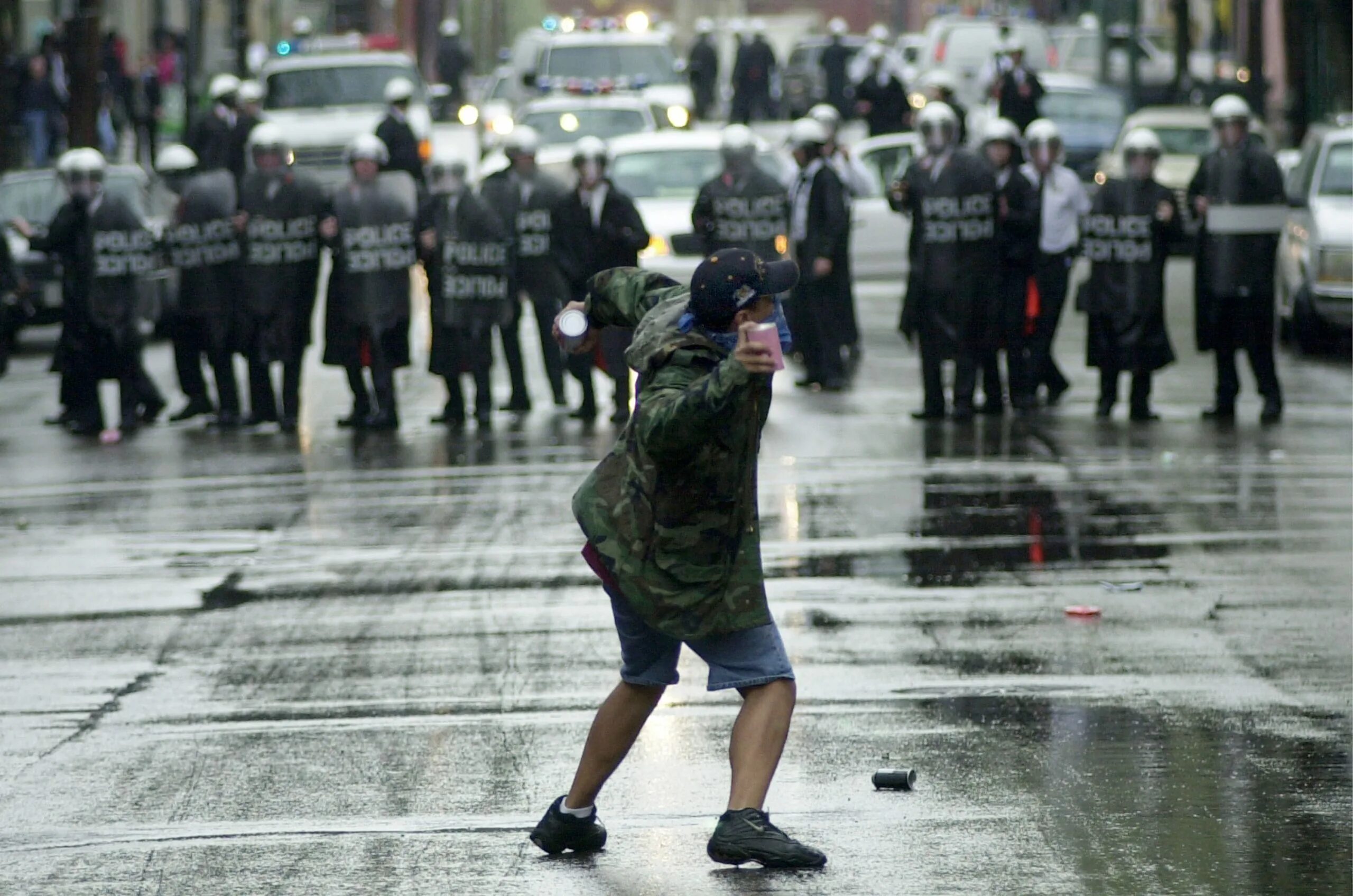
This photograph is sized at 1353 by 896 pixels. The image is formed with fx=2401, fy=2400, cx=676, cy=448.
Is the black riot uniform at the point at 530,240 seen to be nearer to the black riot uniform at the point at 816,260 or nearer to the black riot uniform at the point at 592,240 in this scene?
the black riot uniform at the point at 592,240

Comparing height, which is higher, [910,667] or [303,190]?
[303,190]

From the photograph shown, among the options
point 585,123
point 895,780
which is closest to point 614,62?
point 585,123

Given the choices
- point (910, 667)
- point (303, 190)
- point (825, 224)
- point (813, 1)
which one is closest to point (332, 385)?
point (303, 190)

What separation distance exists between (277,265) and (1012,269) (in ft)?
16.0

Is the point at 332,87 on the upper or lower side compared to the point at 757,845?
upper

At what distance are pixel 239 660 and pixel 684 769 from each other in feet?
7.92

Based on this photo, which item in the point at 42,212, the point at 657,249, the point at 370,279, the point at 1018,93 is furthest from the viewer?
the point at 1018,93

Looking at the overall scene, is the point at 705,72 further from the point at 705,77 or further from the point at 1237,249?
the point at 1237,249

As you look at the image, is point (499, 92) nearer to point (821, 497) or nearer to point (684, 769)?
point (821, 497)

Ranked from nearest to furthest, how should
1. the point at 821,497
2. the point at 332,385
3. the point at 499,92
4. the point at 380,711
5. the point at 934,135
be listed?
the point at 380,711 < the point at 821,497 < the point at 934,135 < the point at 332,385 < the point at 499,92

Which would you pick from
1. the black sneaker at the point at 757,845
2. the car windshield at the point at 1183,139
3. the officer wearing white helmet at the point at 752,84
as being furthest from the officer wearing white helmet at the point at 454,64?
the black sneaker at the point at 757,845

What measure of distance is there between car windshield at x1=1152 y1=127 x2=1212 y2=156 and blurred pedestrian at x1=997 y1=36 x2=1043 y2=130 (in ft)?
9.25

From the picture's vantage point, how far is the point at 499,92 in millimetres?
37406

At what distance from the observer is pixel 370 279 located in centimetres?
1569
